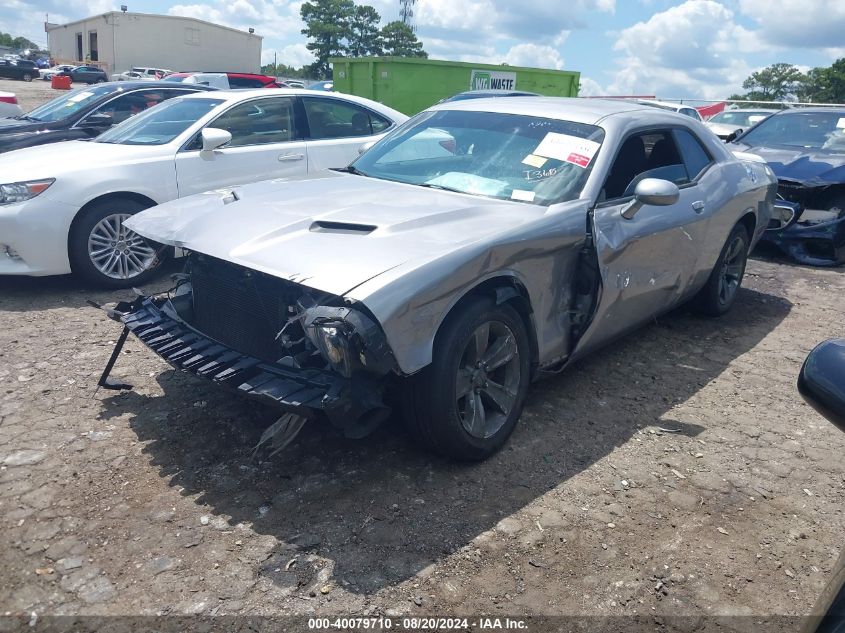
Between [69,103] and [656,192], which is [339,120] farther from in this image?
[656,192]

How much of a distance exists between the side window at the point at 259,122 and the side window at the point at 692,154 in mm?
3685

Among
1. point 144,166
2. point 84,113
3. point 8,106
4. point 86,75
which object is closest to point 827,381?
point 144,166

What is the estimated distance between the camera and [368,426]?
2.98 metres

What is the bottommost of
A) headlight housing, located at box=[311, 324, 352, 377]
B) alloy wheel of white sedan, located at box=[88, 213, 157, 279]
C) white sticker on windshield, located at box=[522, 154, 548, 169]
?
alloy wheel of white sedan, located at box=[88, 213, 157, 279]

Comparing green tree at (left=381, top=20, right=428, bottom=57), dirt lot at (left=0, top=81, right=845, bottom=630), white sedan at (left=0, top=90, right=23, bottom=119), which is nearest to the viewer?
dirt lot at (left=0, top=81, right=845, bottom=630)

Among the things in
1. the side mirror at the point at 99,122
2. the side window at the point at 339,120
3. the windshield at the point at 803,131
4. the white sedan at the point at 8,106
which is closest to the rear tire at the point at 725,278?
the windshield at the point at 803,131

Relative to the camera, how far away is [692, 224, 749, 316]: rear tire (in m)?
5.50

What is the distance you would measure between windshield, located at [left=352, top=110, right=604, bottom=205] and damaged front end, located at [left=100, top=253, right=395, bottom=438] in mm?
1299

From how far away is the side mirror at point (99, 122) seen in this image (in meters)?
8.33

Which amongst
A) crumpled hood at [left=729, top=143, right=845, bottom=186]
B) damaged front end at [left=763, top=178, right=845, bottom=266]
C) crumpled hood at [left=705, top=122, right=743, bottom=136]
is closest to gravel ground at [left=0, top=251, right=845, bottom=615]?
damaged front end at [left=763, top=178, right=845, bottom=266]

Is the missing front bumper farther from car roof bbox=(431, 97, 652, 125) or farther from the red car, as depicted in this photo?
the red car

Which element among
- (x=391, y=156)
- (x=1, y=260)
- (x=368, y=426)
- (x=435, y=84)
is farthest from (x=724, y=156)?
(x=435, y=84)

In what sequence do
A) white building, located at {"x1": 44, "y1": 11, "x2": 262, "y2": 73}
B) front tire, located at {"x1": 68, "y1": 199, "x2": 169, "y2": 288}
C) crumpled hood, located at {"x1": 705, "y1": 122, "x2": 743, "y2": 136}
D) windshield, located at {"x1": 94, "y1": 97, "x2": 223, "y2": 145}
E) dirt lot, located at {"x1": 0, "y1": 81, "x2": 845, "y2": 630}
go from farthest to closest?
1. white building, located at {"x1": 44, "y1": 11, "x2": 262, "y2": 73}
2. crumpled hood, located at {"x1": 705, "y1": 122, "x2": 743, "y2": 136}
3. windshield, located at {"x1": 94, "y1": 97, "x2": 223, "y2": 145}
4. front tire, located at {"x1": 68, "y1": 199, "x2": 169, "y2": 288}
5. dirt lot, located at {"x1": 0, "y1": 81, "x2": 845, "y2": 630}

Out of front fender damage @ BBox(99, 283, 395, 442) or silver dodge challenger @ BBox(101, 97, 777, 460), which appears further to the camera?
silver dodge challenger @ BBox(101, 97, 777, 460)
